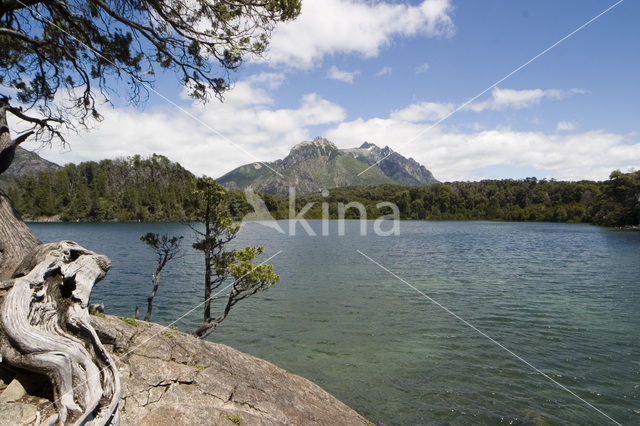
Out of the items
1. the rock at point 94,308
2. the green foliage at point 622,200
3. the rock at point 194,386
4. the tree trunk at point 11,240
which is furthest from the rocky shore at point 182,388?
the green foliage at point 622,200

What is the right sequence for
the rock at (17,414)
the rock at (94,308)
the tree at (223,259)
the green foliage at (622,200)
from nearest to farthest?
the rock at (17,414) → the rock at (94,308) → the tree at (223,259) → the green foliage at (622,200)

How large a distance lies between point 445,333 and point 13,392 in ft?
69.4

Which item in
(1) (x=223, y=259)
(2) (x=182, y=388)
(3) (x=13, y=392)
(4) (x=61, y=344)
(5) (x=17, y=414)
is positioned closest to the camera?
(5) (x=17, y=414)

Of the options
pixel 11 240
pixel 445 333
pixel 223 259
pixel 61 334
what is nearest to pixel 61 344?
pixel 61 334

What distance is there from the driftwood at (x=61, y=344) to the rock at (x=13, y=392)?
0.27m

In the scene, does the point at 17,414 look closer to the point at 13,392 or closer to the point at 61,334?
the point at 13,392

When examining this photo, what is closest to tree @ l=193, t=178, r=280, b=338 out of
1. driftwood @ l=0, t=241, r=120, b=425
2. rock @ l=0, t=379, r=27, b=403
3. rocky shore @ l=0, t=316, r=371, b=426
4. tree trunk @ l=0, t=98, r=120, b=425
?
rocky shore @ l=0, t=316, r=371, b=426

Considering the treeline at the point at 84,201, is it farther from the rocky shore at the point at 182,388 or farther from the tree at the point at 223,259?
the rocky shore at the point at 182,388

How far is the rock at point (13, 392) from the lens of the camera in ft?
15.3

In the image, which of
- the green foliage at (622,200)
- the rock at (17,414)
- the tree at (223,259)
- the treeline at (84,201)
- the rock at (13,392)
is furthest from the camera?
the treeline at (84,201)

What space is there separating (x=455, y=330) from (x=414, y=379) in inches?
291

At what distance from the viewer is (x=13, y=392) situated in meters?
4.77

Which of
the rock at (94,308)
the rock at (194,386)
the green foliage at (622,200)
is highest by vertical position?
the green foliage at (622,200)

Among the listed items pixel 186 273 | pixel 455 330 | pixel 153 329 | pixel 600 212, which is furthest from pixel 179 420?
pixel 600 212
